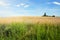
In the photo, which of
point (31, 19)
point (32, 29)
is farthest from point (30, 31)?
point (31, 19)

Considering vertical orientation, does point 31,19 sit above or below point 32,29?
above

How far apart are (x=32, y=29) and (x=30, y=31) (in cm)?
4

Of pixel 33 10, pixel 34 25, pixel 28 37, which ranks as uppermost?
pixel 33 10

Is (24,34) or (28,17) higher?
(28,17)

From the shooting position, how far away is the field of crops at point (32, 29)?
2180 mm

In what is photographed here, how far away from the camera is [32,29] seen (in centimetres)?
222

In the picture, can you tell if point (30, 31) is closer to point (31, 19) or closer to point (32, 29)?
point (32, 29)

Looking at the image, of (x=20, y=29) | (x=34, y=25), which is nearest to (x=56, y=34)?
(x=34, y=25)

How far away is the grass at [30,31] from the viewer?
7.16ft

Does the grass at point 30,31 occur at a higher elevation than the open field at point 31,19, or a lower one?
lower

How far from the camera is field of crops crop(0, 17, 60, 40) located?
218 centimetres

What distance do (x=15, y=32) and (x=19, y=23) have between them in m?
0.13

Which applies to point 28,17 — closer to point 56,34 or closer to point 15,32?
point 15,32

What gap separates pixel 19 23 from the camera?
229 centimetres
